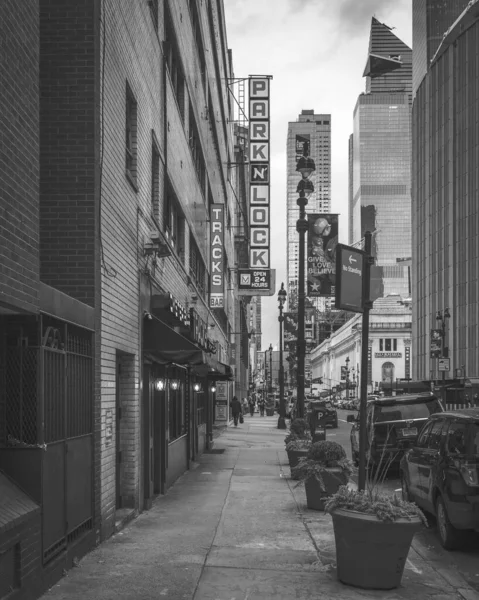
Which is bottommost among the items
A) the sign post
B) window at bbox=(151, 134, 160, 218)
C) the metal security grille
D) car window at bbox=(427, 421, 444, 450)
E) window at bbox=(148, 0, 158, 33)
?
car window at bbox=(427, 421, 444, 450)

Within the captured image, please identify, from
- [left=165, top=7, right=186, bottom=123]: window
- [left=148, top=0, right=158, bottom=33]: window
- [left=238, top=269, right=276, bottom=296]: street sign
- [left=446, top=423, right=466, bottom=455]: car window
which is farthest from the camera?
[left=238, top=269, right=276, bottom=296]: street sign

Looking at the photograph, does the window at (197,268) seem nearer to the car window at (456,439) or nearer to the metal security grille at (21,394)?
the car window at (456,439)

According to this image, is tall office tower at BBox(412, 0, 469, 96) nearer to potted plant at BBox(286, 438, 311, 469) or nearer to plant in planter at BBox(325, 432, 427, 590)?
potted plant at BBox(286, 438, 311, 469)

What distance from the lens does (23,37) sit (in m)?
6.94

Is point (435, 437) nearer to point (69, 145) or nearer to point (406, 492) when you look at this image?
point (406, 492)

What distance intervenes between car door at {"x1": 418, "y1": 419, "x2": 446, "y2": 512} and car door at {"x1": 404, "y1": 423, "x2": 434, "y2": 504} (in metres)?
0.14

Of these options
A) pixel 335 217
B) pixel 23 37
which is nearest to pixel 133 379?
pixel 23 37

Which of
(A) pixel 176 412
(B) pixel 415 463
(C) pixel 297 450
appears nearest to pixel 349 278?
(B) pixel 415 463

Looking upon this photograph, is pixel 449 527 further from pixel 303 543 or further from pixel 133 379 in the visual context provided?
pixel 133 379

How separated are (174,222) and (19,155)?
41.8 feet

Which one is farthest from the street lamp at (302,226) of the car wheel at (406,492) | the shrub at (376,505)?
the shrub at (376,505)

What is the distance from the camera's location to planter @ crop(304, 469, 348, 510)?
1302cm

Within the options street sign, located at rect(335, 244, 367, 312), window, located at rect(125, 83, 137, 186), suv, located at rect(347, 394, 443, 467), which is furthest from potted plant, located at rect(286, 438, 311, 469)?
street sign, located at rect(335, 244, 367, 312)

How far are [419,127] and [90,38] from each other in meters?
103
